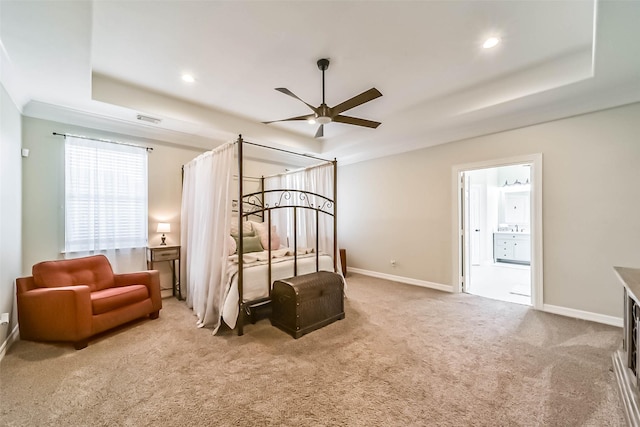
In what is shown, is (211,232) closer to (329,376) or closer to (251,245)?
(251,245)

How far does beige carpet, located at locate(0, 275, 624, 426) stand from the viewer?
1.70m

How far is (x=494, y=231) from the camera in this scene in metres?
7.58

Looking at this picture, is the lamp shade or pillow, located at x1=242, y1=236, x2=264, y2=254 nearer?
pillow, located at x1=242, y1=236, x2=264, y2=254

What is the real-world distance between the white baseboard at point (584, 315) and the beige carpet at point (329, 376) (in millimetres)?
157

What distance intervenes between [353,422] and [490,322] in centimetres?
247

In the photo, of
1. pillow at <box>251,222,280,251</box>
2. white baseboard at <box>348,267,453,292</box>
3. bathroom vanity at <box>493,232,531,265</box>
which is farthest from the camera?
bathroom vanity at <box>493,232,531,265</box>

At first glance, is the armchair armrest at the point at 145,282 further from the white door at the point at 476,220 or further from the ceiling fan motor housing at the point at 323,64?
the white door at the point at 476,220

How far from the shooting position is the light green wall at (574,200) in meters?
3.03

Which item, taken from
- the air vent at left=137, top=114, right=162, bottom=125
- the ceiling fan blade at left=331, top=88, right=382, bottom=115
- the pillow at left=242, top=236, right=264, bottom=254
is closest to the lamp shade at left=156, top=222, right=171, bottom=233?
the pillow at left=242, top=236, right=264, bottom=254

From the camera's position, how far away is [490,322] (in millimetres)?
3188

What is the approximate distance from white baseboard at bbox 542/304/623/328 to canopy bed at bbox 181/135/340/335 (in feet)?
9.77

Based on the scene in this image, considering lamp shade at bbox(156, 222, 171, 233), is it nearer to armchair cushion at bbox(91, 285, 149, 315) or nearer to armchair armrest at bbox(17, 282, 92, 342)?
armchair cushion at bbox(91, 285, 149, 315)

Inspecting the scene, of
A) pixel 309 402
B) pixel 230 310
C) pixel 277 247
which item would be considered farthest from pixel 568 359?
pixel 277 247

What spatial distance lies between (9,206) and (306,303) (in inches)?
130
